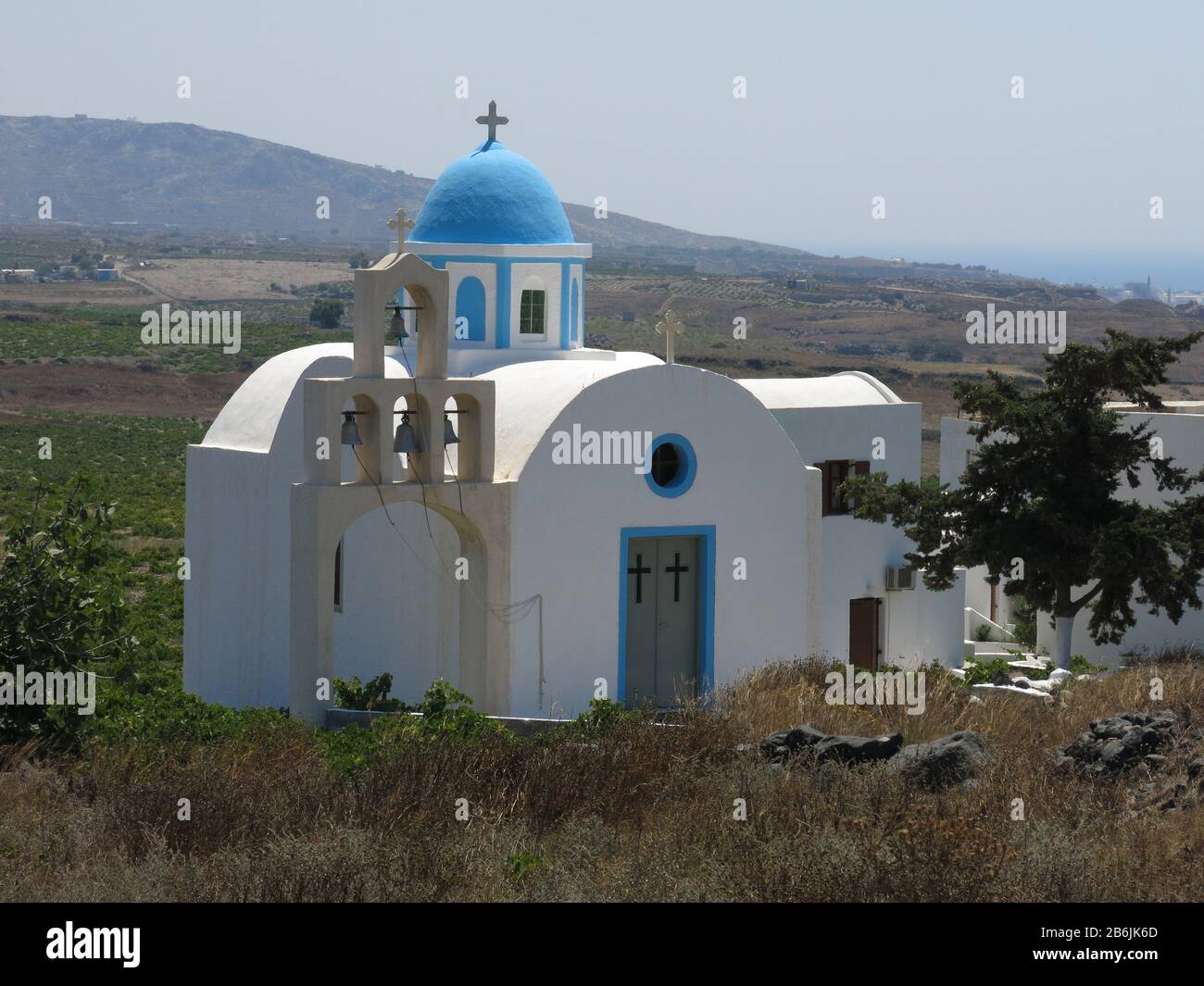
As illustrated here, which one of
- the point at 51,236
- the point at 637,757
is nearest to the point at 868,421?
the point at 637,757

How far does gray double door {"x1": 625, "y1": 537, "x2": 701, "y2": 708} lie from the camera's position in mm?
16266

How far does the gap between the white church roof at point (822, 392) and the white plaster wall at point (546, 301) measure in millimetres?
2488

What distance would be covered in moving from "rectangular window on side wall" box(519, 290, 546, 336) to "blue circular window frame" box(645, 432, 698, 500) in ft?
12.0

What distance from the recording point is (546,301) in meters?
19.4

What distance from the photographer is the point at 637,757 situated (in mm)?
11734

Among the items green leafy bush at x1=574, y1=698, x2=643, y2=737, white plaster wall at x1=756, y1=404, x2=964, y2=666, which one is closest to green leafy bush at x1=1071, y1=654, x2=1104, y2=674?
white plaster wall at x1=756, y1=404, x2=964, y2=666

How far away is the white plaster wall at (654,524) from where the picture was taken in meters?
15.4

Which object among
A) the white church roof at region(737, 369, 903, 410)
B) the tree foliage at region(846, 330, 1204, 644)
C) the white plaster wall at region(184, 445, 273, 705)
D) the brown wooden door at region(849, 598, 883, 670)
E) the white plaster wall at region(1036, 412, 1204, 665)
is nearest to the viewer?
the white plaster wall at region(184, 445, 273, 705)

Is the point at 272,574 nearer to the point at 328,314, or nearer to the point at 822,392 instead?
the point at 822,392

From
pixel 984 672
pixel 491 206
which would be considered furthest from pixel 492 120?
pixel 984 672

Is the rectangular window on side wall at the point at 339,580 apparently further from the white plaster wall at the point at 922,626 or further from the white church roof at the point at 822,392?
the white plaster wall at the point at 922,626

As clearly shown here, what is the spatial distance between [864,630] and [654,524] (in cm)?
606

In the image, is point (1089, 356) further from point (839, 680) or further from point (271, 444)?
point (271, 444)

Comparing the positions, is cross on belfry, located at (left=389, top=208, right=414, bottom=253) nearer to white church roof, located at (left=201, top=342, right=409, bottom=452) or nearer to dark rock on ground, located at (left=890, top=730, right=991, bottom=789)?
white church roof, located at (left=201, top=342, right=409, bottom=452)
